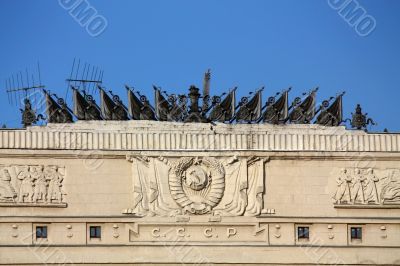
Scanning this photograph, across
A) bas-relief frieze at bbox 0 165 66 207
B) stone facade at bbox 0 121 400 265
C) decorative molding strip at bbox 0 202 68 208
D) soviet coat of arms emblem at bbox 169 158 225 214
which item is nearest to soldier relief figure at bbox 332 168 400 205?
stone facade at bbox 0 121 400 265

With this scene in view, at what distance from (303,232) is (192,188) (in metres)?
3.08

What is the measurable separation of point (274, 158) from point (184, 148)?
235cm

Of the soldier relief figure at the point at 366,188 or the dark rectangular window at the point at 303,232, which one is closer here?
the dark rectangular window at the point at 303,232

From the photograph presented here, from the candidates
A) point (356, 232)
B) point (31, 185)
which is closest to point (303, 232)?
point (356, 232)

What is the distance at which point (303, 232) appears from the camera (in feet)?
126

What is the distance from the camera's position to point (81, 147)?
38.6m

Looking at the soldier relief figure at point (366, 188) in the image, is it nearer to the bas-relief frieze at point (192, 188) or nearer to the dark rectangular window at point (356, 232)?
the dark rectangular window at point (356, 232)

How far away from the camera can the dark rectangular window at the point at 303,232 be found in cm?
3841

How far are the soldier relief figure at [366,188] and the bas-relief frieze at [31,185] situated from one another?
7202 mm

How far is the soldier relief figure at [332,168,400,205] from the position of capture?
38.7 meters

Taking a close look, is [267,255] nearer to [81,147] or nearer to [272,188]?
[272,188]

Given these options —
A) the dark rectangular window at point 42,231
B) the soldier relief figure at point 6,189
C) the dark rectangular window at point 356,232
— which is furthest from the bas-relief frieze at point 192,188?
the soldier relief figure at point 6,189

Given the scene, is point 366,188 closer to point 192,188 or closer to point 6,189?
point 192,188

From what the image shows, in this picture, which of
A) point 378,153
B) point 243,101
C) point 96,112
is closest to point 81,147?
point 96,112
